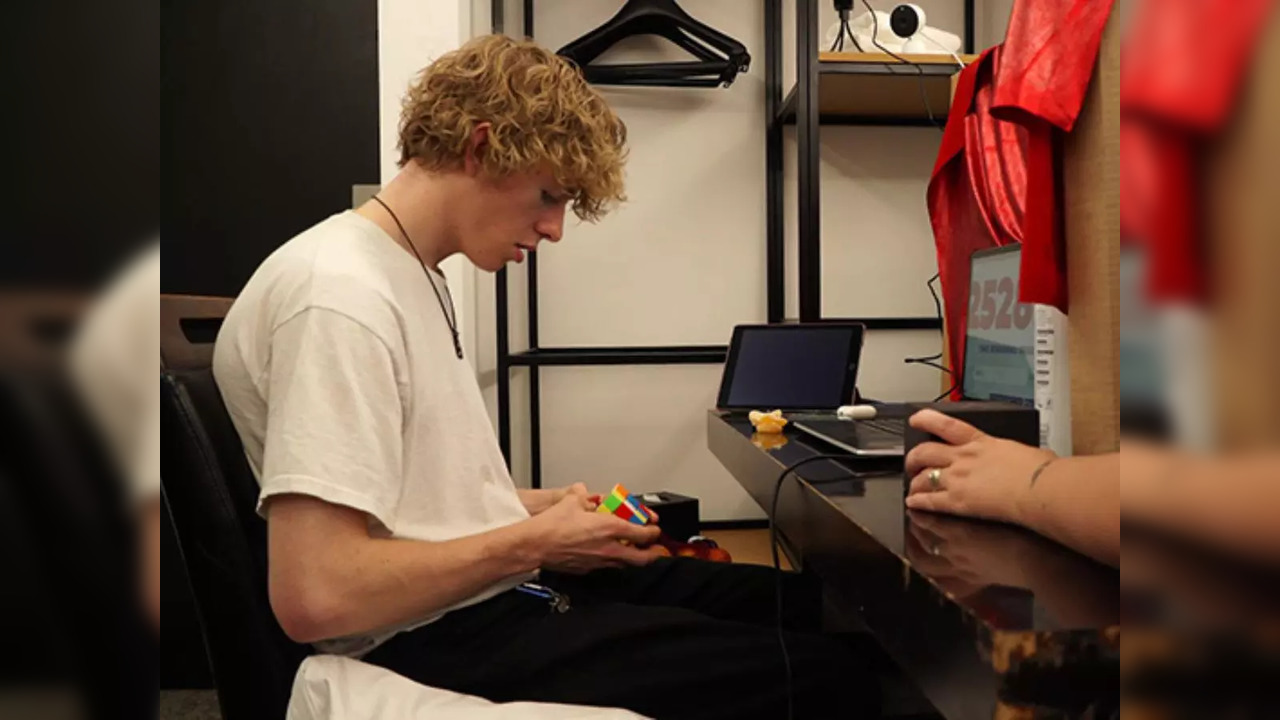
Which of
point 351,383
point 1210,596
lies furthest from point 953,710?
point 351,383

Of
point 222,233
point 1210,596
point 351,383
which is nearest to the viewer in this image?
point 1210,596

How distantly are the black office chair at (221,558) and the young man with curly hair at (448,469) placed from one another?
30 mm

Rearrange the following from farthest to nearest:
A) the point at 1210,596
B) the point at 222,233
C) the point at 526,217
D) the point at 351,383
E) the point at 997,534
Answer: the point at 222,233 < the point at 526,217 < the point at 351,383 < the point at 997,534 < the point at 1210,596

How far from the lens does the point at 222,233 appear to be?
1753mm

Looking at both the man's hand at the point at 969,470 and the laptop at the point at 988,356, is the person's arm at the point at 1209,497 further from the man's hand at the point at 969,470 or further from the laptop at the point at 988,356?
the laptop at the point at 988,356

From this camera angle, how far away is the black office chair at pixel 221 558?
2.27 feet

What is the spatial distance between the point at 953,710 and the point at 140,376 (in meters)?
0.46

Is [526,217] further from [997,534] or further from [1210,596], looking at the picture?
[1210,596]

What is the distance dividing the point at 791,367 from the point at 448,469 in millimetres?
940

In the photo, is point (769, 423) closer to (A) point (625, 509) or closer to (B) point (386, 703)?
(A) point (625, 509)

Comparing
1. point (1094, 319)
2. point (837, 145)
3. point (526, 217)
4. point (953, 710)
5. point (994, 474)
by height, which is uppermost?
point (837, 145)

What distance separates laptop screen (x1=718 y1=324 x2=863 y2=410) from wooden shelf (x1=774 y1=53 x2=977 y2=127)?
1.88 ft

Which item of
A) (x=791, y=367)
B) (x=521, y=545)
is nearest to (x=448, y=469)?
(x=521, y=545)

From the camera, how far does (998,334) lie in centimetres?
117
